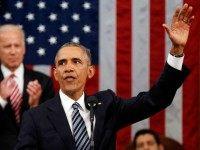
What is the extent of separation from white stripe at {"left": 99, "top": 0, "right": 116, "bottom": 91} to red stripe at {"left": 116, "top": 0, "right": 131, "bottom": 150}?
4 cm

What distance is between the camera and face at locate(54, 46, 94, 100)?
2729 millimetres

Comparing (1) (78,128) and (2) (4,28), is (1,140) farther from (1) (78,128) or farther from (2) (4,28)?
(1) (78,128)

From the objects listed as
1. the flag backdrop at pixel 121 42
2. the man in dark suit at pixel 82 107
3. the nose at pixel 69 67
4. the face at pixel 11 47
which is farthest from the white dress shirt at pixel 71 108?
the flag backdrop at pixel 121 42

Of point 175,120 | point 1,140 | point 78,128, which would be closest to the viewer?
point 78,128

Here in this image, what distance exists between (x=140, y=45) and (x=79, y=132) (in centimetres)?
283

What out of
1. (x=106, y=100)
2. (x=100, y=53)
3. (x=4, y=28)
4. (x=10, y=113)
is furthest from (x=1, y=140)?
(x=106, y=100)

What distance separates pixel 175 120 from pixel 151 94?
261cm

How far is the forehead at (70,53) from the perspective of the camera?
278 cm

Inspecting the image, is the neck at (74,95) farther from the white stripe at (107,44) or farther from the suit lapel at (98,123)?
the white stripe at (107,44)

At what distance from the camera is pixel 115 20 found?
5.39m

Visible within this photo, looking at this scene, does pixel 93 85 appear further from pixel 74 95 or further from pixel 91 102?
pixel 91 102

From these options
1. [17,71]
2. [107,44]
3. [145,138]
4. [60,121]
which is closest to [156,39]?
[107,44]

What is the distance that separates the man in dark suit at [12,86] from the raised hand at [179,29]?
215cm

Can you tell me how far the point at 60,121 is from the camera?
8.76 feet
